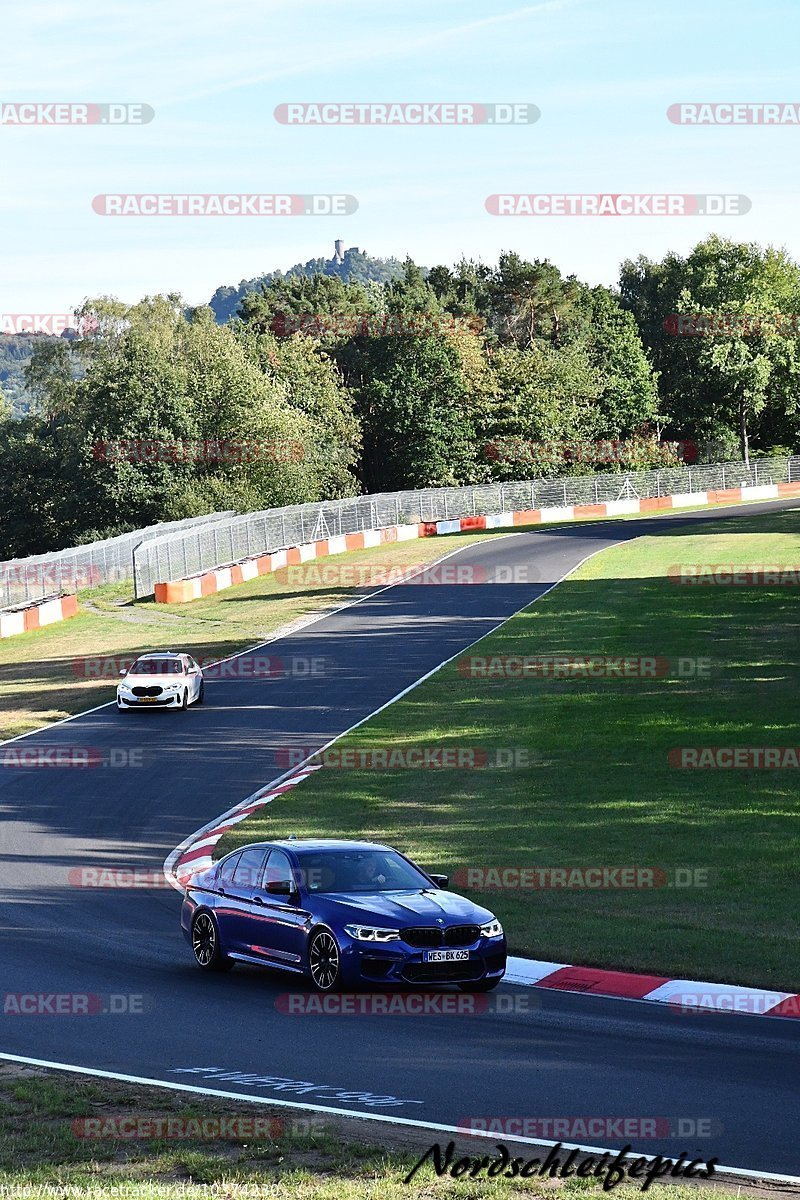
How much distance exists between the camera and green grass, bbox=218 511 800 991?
48.2ft

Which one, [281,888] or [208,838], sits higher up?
[281,888]

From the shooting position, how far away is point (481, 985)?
512 inches

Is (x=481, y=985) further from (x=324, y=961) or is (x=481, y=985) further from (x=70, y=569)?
(x=70, y=569)

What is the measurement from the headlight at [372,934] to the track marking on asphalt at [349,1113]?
9.80 feet

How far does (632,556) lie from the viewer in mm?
53562

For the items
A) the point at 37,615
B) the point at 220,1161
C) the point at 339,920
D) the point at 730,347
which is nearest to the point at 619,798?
the point at 339,920

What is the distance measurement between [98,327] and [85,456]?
38472mm

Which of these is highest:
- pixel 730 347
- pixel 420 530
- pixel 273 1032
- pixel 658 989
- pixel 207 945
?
pixel 730 347

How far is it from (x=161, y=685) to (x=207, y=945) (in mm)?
18400

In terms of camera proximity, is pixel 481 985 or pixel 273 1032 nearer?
A: pixel 273 1032

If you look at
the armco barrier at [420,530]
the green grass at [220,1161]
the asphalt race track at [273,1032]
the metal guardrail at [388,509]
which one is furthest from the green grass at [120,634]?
the green grass at [220,1161]

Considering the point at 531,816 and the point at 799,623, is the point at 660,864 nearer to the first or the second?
the point at 531,816

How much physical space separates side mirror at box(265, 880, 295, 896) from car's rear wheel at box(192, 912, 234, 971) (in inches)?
35.2

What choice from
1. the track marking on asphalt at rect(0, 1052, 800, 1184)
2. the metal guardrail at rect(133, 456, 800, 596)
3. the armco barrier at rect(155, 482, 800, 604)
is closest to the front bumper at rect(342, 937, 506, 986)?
the track marking on asphalt at rect(0, 1052, 800, 1184)
